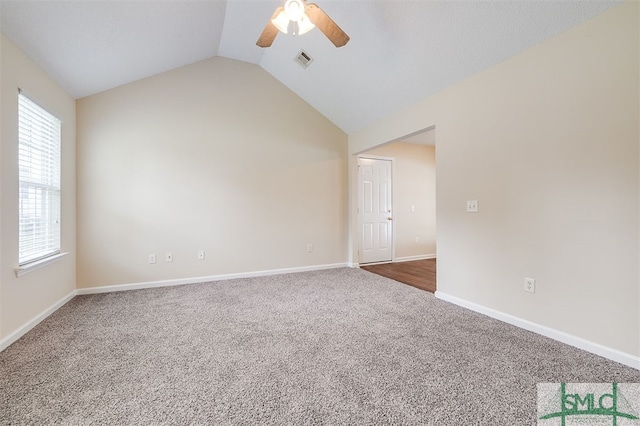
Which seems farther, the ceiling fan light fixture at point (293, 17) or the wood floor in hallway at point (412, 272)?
the wood floor in hallway at point (412, 272)

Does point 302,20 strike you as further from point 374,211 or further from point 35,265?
point 374,211

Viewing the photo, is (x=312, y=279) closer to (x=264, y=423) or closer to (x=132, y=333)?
(x=132, y=333)

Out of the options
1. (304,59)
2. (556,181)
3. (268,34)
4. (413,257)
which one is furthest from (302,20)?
(413,257)

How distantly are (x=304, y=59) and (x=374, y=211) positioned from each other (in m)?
2.87

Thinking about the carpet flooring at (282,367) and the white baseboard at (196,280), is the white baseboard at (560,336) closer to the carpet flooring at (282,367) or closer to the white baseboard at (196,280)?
the carpet flooring at (282,367)

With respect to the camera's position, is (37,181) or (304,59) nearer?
(37,181)

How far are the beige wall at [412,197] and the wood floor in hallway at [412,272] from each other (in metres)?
0.37

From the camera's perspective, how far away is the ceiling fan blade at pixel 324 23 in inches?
73.9

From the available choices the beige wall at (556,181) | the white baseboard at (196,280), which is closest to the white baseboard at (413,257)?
the white baseboard at (196,280)

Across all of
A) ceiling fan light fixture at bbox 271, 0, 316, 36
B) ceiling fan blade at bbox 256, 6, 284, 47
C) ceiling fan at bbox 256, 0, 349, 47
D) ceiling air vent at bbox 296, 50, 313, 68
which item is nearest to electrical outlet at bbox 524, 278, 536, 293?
ceiling fan at bbox 256, 0, 349, 47

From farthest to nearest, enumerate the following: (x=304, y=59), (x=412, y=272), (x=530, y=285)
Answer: (x=412, y=272)
(x=304, y=59)
(x=530, y=285)

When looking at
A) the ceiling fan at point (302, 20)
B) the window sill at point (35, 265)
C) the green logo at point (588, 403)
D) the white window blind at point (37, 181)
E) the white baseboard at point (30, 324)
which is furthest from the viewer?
the white window blind at point (37, 181)

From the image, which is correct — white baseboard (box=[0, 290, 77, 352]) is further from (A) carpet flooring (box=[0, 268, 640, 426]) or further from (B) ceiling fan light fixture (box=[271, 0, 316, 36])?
(B) ceiling fan light fixture (box=[271, 0, 316, 36])

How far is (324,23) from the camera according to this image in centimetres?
197
